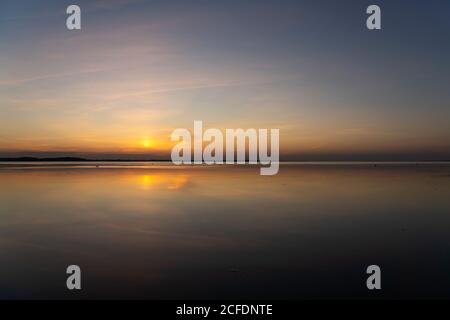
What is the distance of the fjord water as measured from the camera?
23.0 ft

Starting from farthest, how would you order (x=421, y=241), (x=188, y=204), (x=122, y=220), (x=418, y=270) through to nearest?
(x=188, y=204) < (x=122, y=220) < (x=421, y=241) < (x=418, y=270)

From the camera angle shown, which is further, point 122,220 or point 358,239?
point 122,220

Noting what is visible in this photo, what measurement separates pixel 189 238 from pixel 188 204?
6252mm

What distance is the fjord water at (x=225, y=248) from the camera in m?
7.02

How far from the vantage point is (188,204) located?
668 inches

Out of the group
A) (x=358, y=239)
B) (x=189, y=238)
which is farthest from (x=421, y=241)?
(x=189, y=238)

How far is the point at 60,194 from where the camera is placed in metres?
20.6

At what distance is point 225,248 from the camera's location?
9.62 m

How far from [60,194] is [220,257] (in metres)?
13.9

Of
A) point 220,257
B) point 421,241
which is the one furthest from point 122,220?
point 421,241
